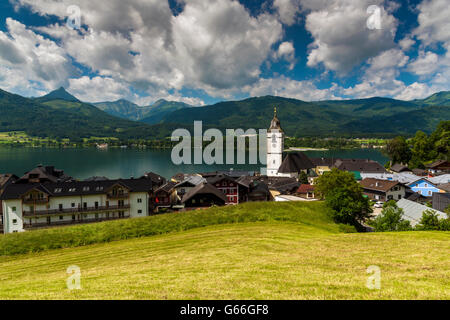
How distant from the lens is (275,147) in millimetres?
79188

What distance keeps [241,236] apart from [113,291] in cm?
1220

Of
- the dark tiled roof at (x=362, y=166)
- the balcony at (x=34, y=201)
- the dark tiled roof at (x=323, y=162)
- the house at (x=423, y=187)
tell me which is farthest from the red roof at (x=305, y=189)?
the balcony at (x=34, y=201)

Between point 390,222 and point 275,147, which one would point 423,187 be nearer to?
point 275,147

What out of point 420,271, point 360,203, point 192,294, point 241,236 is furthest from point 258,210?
point 192,294

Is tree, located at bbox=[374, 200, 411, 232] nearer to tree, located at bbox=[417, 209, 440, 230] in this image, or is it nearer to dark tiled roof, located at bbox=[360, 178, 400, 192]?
tree, located at bbox=[417, 209, 440, 230]

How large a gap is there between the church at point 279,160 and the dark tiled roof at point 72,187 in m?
45.9

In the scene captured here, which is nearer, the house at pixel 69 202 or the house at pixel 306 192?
the house at pixel 69 202

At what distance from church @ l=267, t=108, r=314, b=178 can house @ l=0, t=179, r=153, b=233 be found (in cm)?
4613

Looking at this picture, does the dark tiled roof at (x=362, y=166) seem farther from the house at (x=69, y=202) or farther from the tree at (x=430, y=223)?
the house at (x=69, y=202)

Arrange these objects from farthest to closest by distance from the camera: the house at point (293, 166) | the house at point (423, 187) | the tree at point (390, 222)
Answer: the house at point (293, 166)
the house at point (423, 187)
the tree at point (390, 222)

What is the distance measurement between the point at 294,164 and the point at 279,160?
15.9 ft

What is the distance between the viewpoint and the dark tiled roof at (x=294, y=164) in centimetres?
7644

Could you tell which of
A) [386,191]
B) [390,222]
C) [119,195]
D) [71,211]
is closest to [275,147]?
[386,191]
